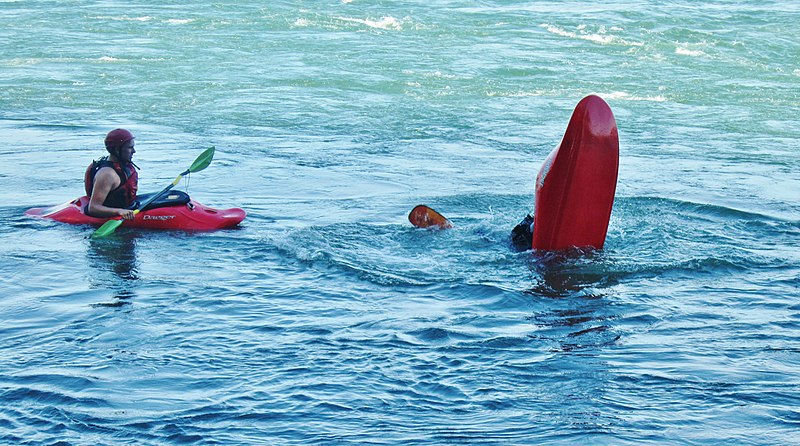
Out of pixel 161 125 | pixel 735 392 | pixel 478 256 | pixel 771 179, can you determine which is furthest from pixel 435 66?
pixel 735 392

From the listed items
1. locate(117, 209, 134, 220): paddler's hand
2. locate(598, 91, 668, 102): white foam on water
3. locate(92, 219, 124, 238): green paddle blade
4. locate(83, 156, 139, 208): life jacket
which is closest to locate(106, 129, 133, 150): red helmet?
locate(83, 156, 139, 208): life jacket

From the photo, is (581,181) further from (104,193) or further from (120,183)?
(104,193)

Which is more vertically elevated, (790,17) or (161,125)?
(790,17)

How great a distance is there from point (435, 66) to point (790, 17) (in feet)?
29.5

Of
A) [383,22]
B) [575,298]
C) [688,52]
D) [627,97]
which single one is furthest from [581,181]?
[383,22]

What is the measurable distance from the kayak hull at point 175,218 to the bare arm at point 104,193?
0.46ft


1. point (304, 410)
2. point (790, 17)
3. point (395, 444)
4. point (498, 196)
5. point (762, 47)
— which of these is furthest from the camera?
point (790, 17)

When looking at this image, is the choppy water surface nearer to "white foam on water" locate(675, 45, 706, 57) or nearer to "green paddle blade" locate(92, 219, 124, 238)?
"green paddle blade" locate(92, 219, 124, 238)

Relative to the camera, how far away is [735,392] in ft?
17.5

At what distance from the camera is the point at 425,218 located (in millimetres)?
8414

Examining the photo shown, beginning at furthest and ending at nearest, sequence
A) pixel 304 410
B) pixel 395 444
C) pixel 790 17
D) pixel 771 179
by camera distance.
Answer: pixel 790 17, pixel 771 179, pixel 304 410, pixel 395 444

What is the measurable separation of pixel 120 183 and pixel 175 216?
496mm

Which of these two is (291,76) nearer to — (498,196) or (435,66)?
(435,66)

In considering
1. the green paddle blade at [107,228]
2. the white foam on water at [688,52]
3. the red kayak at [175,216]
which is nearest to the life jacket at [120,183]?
the red kayak at [175,216]
